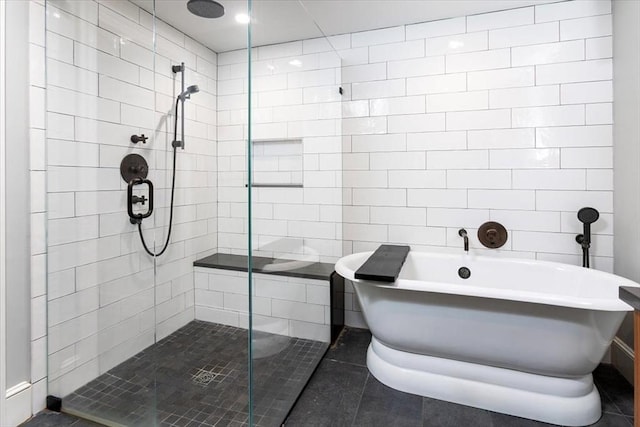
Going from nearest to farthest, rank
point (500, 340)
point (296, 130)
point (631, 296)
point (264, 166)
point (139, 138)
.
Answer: point (631, 296)
point (500, 340)
point (264, 166)
point (139, 138)
point (296, 130)

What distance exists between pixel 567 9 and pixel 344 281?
2.57m

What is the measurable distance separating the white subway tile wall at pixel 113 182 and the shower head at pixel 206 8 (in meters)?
0.21

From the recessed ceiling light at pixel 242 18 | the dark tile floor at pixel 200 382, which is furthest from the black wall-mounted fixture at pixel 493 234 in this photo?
the recessed ceiling light at pixel 242 18

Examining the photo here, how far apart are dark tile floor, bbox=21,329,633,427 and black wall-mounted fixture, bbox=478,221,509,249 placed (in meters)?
1.00

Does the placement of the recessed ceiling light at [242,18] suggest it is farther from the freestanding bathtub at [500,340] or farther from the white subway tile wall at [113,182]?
the freestanding bathtub at [500,340]

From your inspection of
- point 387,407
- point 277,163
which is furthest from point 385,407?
point 277,163

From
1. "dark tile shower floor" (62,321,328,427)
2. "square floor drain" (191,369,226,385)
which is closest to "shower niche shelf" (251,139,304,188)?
"dark tile shower floor" (62,321,328,427)

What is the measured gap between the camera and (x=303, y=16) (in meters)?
2.28

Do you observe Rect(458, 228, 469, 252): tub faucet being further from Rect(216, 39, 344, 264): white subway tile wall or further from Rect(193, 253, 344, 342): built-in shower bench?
Rect(193, 253, 344, 342): built-in shower bench

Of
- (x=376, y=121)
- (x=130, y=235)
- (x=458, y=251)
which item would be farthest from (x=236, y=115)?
(x=458, y=251)

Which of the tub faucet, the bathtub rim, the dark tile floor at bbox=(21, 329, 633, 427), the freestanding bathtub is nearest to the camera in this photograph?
the bathtub rim

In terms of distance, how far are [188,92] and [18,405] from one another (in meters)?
2.01

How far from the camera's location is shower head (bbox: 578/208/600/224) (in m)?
2.10

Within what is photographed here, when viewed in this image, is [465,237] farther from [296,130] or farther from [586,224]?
[296,130]
